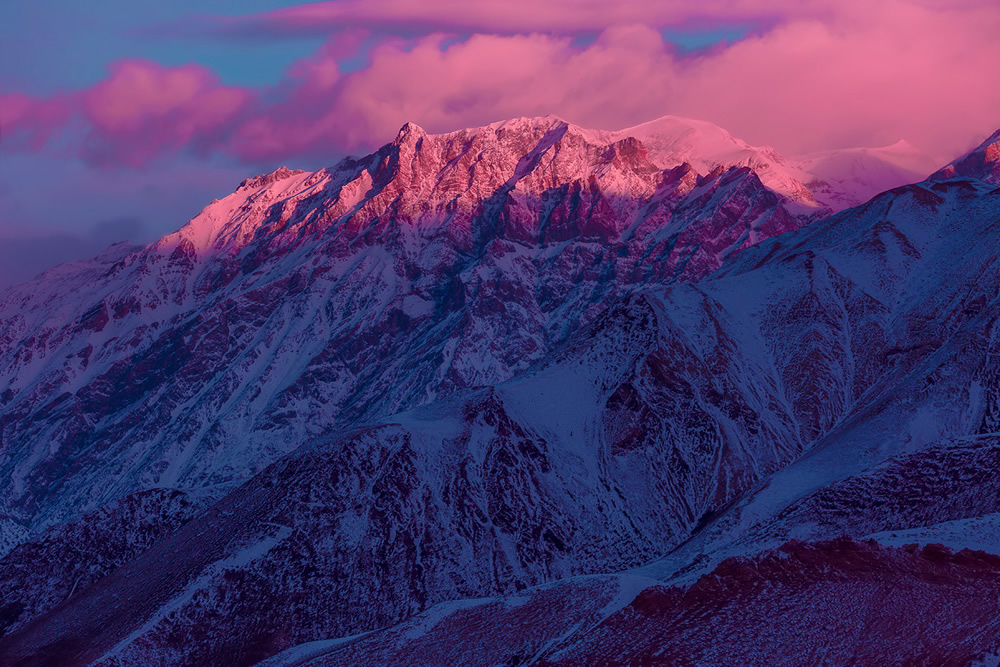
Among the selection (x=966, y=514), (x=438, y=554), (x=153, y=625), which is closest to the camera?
(x=966, y=514)

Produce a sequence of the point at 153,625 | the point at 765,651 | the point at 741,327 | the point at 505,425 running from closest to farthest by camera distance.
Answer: the point at 765,651, the point at 153,625, the point at 505,425, the point at 741,327

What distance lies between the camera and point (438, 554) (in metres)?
109

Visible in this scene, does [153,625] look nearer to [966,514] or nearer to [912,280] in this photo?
[966,514]

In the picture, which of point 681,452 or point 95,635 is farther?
point 681,452

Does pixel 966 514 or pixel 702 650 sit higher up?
pixel 702 650

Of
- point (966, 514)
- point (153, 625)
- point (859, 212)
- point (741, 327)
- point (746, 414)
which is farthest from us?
point (859, 212)

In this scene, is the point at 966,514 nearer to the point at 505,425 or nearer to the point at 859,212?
the point at 505,425

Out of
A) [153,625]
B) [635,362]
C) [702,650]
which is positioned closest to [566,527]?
[635,362]

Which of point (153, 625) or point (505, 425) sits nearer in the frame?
point (153, 625)

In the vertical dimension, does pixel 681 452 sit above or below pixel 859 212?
below

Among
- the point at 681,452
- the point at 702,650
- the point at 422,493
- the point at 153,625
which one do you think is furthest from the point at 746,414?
the point at 702,650

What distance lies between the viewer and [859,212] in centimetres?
17300

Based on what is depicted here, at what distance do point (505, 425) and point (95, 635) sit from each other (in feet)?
142

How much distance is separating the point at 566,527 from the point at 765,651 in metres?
71.4
